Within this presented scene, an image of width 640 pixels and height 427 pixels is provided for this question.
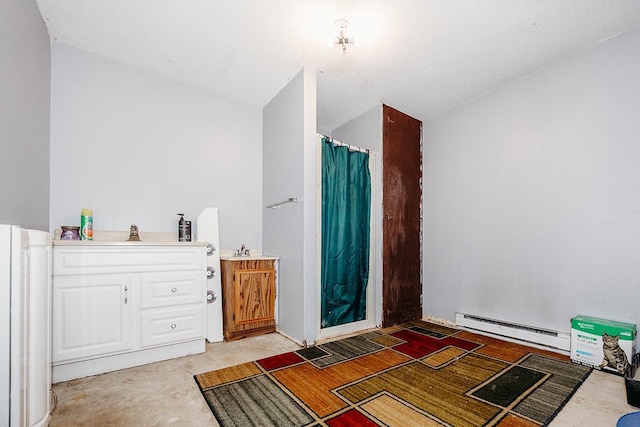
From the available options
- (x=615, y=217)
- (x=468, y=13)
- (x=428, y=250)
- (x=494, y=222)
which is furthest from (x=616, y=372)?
(x=468, y=13)

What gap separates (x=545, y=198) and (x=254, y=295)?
2.64 metres

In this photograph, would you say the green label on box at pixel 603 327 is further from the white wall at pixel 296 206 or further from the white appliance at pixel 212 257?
the white appliance at pixel 212 257

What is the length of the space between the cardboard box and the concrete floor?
0.29 ft

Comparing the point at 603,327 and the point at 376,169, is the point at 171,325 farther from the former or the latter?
the point at 603,327

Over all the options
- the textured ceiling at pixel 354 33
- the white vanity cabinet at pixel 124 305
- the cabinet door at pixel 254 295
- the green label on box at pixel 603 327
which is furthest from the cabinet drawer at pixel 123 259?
the green label on box at pixel 603 327

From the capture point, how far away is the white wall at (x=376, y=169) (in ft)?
9.92

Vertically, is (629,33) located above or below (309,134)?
above

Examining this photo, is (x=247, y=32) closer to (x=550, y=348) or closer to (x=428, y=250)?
(x=428, y=250)

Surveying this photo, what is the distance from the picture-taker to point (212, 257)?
262 cm

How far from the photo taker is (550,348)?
2.32 m

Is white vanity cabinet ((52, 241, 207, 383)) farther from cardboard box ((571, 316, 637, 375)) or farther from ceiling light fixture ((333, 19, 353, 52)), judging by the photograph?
cardboard box ((571, 316, 637, 375))

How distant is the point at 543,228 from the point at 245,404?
2.62 meters

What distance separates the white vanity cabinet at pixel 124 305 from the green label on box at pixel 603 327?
8.97 feet

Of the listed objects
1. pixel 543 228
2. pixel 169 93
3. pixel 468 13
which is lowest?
pixel 543 228
